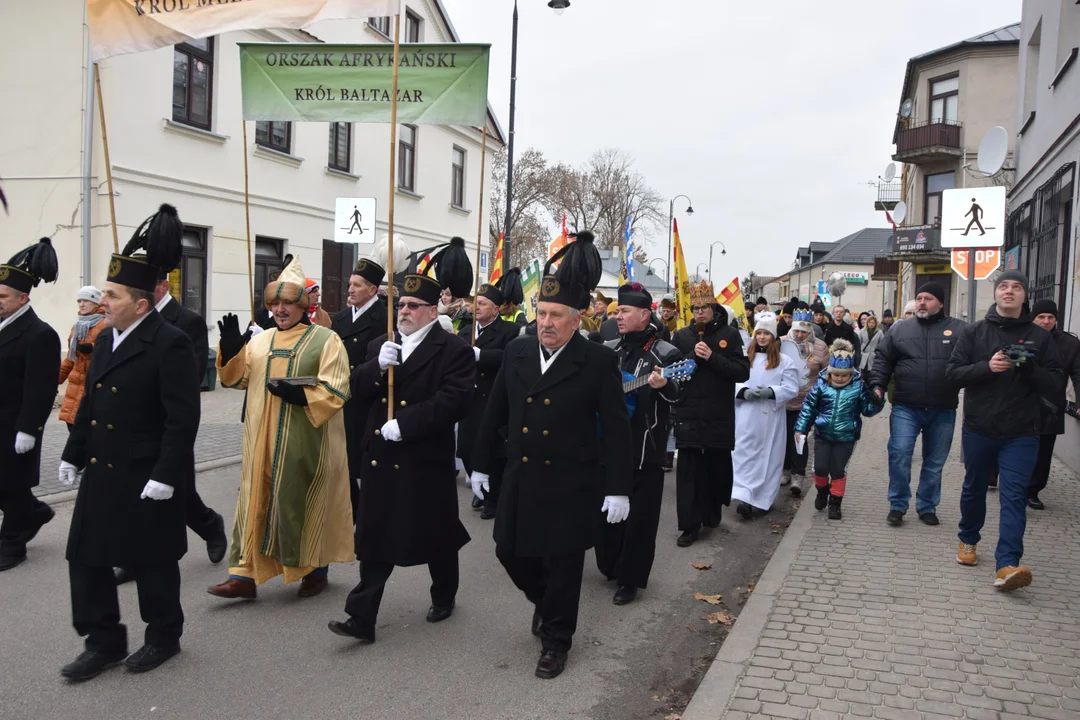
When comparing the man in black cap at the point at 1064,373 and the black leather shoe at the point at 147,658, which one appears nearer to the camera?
the black leather shoe at the point at 147,658

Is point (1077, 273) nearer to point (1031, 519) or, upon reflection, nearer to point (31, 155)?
point (1031, 519)

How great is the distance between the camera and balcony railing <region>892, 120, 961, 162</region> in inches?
1375

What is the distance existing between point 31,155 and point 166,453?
1361cm

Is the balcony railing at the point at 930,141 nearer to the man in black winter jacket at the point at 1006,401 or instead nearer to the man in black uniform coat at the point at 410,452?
the man in black winter jacket at the point at 1006,401

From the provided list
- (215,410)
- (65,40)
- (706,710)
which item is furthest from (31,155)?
(706,710)

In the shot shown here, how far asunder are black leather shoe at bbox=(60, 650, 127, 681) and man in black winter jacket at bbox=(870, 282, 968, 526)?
601cm

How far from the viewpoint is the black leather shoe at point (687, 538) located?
276 inches

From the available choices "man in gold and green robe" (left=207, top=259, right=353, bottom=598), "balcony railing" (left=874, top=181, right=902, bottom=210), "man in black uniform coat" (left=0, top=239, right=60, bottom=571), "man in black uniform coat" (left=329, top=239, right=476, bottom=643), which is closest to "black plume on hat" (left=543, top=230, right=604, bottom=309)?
"man in black uniform coat" (left=329, top=239, right=476, bottom=643)

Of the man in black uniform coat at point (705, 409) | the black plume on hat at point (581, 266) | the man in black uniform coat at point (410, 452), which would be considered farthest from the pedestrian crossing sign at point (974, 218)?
the man in black uniform coat at point (410, 452)

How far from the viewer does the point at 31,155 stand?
15133mm

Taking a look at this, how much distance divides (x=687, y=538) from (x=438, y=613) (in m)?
2.63

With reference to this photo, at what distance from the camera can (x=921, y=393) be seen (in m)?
7.30

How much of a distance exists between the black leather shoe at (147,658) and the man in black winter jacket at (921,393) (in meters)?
5.76

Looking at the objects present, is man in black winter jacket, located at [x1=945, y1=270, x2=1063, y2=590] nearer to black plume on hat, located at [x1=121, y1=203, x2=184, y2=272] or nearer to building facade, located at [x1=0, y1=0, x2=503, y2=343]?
black plume on hat, located at [x1=121, y1=203, x2=184, y2=272]
